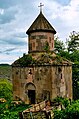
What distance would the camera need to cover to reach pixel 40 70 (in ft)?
82.1

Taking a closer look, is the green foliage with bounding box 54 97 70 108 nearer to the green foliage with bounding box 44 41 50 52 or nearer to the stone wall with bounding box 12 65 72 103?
the stone wall with bounding box 12 65 72 103

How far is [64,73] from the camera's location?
25828 millimetres

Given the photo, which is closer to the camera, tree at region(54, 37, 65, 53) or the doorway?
the doorway

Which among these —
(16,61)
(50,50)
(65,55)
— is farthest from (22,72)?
(65,55)

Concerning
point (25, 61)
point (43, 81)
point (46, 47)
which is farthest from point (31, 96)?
point (46, 47)

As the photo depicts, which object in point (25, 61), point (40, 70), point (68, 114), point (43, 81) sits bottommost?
point (68, 114)

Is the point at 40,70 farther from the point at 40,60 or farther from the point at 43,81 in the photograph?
the point at 43,81

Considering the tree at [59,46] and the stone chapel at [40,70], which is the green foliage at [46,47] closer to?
the stone chapel at [40,70]

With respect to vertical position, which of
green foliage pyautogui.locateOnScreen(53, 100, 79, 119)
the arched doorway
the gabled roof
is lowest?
green foliage pyautogui.locateOnScreen(53, 100, 79, 119)

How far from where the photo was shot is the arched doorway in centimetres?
2552

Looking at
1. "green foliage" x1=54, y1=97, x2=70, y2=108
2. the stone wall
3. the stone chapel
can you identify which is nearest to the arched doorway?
the stone chapel

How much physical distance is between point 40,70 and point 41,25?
4.25 meters

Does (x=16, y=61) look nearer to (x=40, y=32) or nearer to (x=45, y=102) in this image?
(x=40, y=32)

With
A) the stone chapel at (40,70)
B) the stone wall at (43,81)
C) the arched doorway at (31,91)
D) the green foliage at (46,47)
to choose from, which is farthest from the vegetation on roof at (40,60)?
the arched doorway at (31,91)
